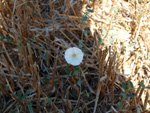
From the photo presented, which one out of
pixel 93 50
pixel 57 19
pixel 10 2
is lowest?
pixel 93 50

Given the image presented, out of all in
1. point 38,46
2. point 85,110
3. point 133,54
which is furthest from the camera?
point 133,54

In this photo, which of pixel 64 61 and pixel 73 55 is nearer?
pixel 73 55

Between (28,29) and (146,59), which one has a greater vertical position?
(28,29)

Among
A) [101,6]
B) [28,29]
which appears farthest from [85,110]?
[101,6]

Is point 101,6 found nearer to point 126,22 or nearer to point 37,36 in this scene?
point 126,22
